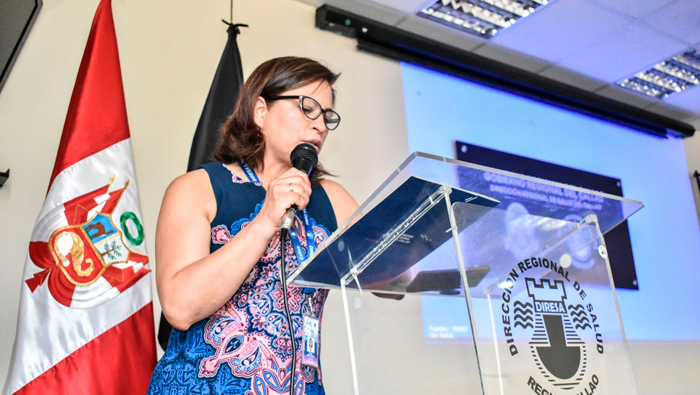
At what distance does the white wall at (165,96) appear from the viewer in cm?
249

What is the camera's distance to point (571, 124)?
15.0ft

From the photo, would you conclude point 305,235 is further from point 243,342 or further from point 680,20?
point 680,20

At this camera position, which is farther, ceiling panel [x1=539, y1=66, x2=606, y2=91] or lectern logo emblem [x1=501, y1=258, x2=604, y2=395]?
ceiling panel [x1=539, y1=66, x2=606, y2=91]

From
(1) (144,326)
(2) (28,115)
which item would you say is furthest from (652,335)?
(2) (28,115)

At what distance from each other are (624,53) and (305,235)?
3.74 metres

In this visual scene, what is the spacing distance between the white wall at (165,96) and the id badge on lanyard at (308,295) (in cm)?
150

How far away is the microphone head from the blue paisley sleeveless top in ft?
0.42

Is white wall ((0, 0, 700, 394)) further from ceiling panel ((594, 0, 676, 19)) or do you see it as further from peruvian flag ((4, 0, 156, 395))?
ceiling panel ((594, 0, 676, 19))

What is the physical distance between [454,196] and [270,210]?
35 centimetres

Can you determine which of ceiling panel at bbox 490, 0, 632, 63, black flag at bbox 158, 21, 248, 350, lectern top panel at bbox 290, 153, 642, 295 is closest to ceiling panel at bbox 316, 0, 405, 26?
ceiling panel at bbox 490, 0, 632, 63

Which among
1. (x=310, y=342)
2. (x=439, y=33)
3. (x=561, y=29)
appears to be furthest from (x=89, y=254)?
(x=561, y=29)

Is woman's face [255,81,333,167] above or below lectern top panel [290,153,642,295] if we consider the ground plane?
above

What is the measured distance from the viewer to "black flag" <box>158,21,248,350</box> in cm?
250

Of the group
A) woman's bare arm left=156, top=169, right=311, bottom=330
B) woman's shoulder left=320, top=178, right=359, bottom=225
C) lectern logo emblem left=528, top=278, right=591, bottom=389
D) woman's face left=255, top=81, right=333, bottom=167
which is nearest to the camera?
lectern logo emblem left=528, top=278, right=591, bottom=389
